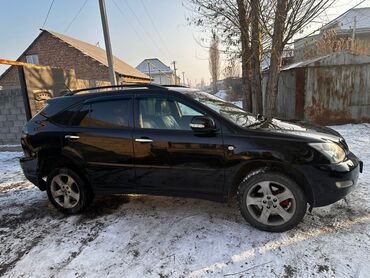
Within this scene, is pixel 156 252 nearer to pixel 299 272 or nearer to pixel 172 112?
pixel 299 272

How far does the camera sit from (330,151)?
3.13m

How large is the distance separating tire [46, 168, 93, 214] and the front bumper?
116 inches

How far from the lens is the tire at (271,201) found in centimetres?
314

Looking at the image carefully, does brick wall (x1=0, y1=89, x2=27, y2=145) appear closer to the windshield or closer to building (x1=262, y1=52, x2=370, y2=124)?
the windshield

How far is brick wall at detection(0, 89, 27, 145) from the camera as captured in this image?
→ 8977 mm

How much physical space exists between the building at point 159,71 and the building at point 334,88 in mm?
48172

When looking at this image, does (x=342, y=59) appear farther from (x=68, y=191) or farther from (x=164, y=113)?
(x=68, y=191)

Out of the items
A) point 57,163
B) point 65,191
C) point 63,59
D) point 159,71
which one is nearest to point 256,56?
point 57,163

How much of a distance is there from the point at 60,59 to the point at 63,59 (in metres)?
0.36

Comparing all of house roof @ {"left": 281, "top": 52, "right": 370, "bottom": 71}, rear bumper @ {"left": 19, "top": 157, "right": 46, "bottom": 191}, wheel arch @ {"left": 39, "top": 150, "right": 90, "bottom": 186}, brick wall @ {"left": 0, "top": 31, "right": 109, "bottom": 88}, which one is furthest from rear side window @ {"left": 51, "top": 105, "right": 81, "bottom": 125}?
brick wall @ {"left": 0, "top": 31, "right": 109, "bottom": 88}

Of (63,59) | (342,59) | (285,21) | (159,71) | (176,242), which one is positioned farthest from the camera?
(159,71)

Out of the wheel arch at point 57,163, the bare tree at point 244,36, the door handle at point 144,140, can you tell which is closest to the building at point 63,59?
the bare tree at point 244,36

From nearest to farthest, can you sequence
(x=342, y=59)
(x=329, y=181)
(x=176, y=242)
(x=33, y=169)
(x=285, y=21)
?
(x=329, y=181) < (x=176, y=242) < (x=33, y=169) < (x=285, y=21) < (x=342, y=59)

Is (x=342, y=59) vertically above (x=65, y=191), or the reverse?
(x=342, y=59)
